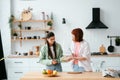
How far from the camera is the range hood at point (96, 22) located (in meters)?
7.68

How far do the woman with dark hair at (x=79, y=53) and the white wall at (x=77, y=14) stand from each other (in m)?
2.76

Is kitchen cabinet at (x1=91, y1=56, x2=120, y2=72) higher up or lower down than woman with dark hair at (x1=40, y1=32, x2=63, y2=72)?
lower down

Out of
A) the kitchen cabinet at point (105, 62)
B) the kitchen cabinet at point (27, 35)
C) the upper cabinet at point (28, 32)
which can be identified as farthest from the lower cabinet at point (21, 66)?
the kitchen cabinet at point (105, 62)

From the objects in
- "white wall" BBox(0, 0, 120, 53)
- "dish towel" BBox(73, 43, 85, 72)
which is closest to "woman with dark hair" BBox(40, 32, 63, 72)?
"dish towel" BBox(73, 43, 85, 72)

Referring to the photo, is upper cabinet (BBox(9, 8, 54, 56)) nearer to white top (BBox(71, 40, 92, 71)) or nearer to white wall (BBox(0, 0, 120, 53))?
white wall (BBox(0, 0, 120, 53))

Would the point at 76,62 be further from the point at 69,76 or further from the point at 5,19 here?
the point at 5,19

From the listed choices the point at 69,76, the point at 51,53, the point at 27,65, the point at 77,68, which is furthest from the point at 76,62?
the point at 27,65

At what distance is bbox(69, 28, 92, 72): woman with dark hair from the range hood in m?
2.53

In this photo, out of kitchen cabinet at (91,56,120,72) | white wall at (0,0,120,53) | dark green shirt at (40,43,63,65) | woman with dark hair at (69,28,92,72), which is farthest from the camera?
white wall at (0,0,120,53)

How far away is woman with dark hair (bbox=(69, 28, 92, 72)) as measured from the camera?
202 inches

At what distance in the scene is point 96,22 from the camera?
7773mm

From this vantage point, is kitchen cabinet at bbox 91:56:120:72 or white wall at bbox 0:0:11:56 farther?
white wall at bbox 0:0:11:56

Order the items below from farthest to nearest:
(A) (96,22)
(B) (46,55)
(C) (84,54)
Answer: (A) (96,22)
(B) (46,55)
(C) (84,54)

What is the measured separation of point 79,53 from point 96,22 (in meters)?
2.73
